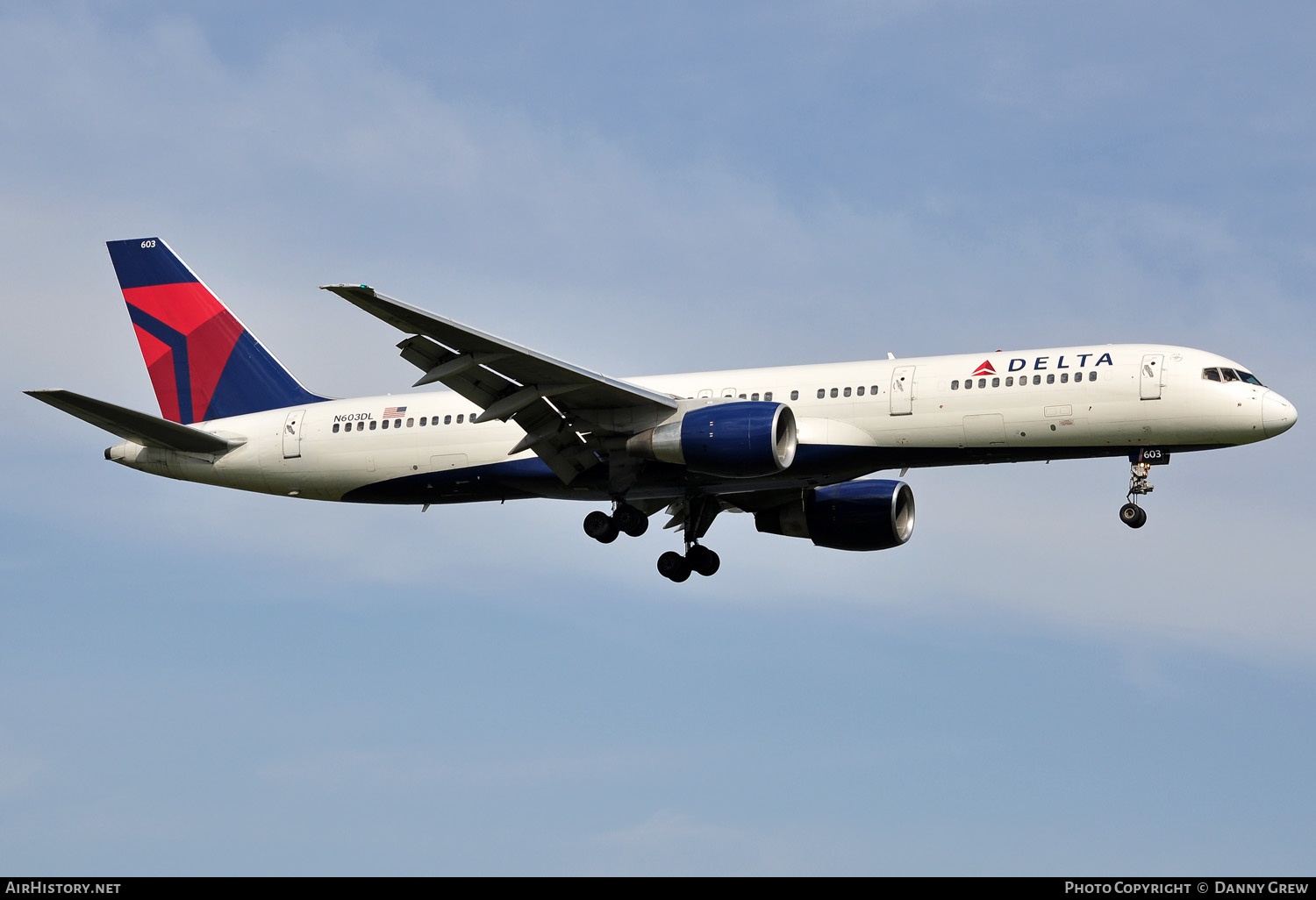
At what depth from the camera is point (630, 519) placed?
37.6m

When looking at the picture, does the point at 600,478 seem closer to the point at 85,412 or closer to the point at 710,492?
the point at 710,492

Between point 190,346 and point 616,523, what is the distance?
45.2ft

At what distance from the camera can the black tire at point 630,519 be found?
37594 mm

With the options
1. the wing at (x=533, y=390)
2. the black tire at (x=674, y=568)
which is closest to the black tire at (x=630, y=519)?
the wing at (x=533, y=390)

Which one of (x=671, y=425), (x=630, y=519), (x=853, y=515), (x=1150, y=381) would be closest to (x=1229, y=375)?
(x=1150, y=381)

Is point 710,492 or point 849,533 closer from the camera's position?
point 710,492

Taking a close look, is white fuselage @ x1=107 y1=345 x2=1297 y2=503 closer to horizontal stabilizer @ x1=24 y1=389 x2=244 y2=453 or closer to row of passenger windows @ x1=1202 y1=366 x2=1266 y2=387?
row of passenger windows @ x1=1202 y1=366 x2=1266 y2=387

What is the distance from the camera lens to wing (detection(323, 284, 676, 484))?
32.3 meters

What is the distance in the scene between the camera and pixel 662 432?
3450 centimetres

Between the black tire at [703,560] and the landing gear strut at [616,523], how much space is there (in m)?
2.64

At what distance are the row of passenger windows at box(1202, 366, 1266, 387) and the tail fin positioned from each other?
22.4 metres

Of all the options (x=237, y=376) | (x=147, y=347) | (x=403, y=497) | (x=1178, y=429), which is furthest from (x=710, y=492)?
(x=147, y=347)

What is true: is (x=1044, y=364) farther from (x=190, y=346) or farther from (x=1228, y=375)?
(x=190, y=346)
